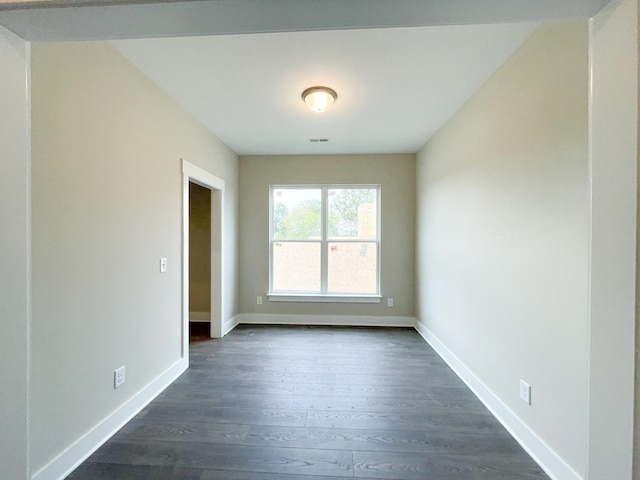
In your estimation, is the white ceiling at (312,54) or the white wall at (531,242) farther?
the white wall at (531,242)

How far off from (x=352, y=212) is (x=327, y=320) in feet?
5.59

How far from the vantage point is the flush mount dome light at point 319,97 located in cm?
234

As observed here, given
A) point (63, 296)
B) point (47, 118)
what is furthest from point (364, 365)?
point (47, 118)

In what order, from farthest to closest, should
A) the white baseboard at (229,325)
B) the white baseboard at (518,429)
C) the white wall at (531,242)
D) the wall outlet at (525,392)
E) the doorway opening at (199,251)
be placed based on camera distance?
the doorway opening at (199,251) → the white baseboard at (229,325) → the wall outlet at (525,392) → the white baseboard at (518,429) → the white wall at (531,242)

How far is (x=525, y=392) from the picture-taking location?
1745 mm

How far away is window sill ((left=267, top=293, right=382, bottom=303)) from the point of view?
13.8 feet

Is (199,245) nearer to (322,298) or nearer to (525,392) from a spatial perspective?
(322,298)

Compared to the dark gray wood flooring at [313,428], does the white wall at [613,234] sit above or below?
above

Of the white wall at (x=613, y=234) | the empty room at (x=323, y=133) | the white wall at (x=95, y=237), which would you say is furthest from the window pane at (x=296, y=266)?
the white wall at (x=613, y=234)

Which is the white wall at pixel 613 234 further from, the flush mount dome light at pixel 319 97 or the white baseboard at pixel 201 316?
the white baseboard at pixel 201 316

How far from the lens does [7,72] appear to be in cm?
82

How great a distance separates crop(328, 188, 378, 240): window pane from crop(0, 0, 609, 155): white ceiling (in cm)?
64

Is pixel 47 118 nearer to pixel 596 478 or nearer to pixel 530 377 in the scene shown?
pixel 596 478

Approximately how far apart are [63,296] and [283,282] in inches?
118
